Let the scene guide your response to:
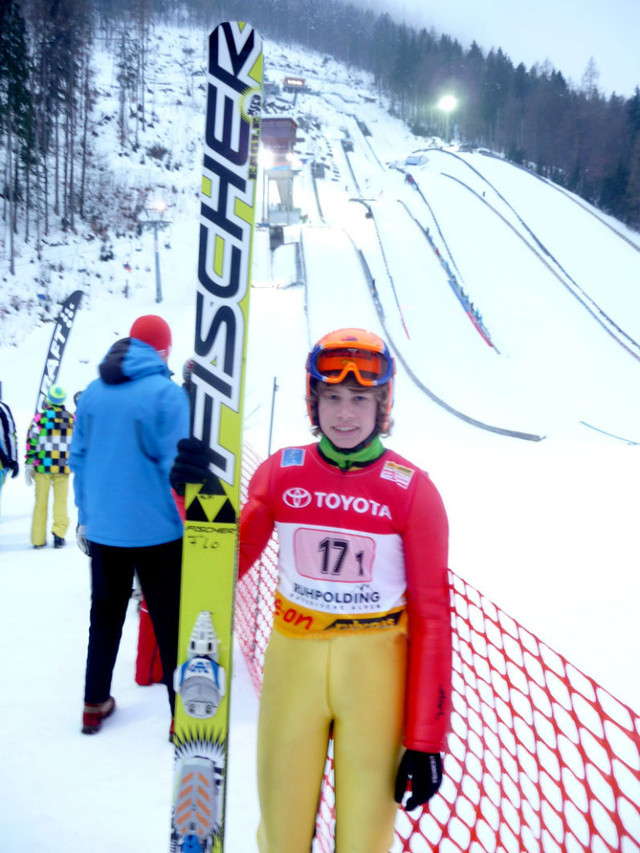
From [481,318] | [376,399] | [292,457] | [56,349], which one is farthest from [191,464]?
[481,318]

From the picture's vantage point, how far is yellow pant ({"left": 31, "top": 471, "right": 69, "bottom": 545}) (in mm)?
5965

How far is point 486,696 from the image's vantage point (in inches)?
138

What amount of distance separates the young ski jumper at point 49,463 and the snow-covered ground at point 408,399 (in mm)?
403

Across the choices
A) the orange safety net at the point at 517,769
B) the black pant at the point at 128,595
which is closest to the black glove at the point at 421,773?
the orange safety net at the point at 517,769

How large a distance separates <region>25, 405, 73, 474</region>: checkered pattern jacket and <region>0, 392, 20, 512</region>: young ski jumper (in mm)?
411

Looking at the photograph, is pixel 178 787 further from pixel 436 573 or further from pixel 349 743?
pixel 436 573

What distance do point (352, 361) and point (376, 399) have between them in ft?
0.49

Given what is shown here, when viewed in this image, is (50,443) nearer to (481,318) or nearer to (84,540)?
(84,540)

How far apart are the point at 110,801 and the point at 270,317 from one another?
16.9m

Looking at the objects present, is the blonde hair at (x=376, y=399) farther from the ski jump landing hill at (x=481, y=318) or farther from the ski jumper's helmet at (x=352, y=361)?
the ski jump landing hill at (x=481, y=318)

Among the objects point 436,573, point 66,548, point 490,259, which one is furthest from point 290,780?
point 490,259

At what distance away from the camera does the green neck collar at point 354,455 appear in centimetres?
184

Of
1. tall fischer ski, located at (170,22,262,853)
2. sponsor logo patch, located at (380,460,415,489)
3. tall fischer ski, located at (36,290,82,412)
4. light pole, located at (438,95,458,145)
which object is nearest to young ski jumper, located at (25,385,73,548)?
tall fischer ski, located at (36,290,82,412)

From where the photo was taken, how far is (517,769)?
2268 millimetres
